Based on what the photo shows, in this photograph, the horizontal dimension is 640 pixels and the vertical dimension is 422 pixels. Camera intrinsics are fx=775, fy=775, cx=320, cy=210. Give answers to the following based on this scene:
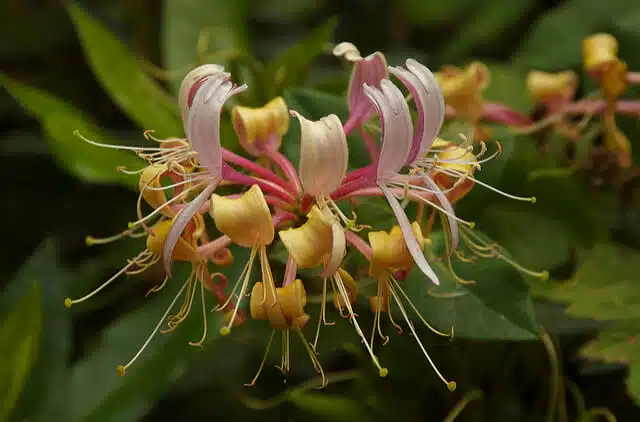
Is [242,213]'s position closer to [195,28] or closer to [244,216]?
[244,216]

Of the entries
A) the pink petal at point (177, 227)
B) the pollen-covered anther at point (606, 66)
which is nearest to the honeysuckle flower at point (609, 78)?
the pollen-covered anther at point (606, 66)

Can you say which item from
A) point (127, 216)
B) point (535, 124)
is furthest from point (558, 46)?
point (127, 216)

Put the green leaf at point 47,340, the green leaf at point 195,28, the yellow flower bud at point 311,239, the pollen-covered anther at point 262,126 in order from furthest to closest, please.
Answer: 1. the green leaf at point 195,28
2. the green leaf at point 47,340
3. the pollen-covered anther at point 262,126
4. the yellow flower bud at point 311,239

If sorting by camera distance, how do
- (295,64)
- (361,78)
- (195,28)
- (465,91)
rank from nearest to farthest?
(361,78), (465,91), (295,64), (195,28)

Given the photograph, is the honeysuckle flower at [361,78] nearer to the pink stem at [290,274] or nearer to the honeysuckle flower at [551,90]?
the pink stem at [290,274]

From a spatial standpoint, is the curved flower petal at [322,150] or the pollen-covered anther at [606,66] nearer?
the curved flower petal at [322,150]

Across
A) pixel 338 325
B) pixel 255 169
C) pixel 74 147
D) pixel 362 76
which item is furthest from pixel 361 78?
pixel 74 147

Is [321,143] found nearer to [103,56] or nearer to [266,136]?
[266,136]
